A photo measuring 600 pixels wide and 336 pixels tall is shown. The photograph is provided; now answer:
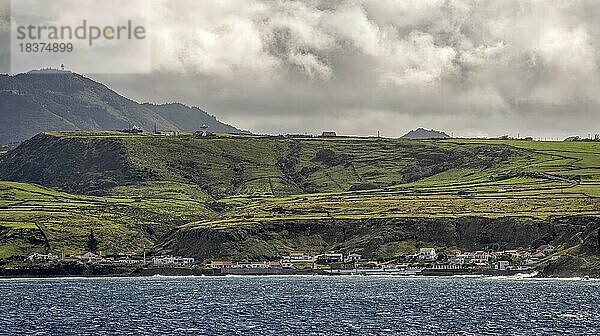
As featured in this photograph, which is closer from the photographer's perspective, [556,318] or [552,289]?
[556,318]

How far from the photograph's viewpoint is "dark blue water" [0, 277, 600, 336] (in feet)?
411

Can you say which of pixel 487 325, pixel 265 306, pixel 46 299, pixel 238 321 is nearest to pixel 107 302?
pixel 46 299

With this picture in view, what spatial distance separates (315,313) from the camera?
148 meters

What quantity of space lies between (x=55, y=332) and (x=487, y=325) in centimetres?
5464

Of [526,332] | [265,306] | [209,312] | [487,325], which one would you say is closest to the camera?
[526,332]

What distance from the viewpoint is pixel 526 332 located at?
393 ft

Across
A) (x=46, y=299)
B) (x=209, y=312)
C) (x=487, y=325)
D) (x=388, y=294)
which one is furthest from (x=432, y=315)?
(x=46, y=299)

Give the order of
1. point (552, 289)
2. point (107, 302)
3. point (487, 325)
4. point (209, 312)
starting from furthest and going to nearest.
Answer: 1. point (552, 289)
2. point (107, 302)
3. point (209, 312)
4. point (487, 325)

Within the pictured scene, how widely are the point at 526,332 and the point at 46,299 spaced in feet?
334

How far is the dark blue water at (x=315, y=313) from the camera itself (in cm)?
12519

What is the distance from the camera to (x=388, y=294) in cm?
18862

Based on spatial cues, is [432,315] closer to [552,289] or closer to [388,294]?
[388,294]

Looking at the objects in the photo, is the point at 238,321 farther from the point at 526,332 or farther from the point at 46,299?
the point at 46,299

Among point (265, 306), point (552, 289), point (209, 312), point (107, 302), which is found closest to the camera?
point (209, 312)
